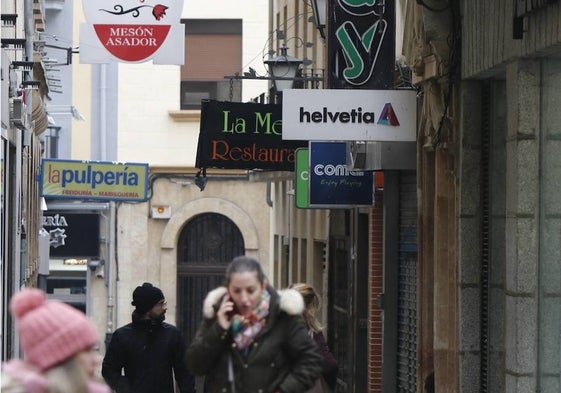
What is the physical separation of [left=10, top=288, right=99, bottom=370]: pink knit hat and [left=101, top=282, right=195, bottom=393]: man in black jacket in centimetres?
644

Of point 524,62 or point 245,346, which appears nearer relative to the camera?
point 245,346

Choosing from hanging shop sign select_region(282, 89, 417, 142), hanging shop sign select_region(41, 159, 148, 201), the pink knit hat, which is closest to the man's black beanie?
hanging shop sign select_region(282, 89, 417, 142)

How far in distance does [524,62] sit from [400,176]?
19.8 ft

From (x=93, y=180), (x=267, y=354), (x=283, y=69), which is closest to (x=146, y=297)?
(x=267, y=354)

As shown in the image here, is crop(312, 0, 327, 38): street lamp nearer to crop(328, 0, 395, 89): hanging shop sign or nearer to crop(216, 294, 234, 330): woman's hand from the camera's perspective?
crop(328, 0, 395, 89): hanging shop sign

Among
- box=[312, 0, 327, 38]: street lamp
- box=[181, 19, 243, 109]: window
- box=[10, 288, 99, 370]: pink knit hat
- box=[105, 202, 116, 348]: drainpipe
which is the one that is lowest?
box=[105, 202, 116, 348]: drainpipe

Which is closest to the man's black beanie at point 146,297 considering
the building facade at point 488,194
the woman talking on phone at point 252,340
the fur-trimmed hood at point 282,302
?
the building facade at point 488,194

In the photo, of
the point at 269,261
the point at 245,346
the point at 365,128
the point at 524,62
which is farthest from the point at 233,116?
the point at 269,261

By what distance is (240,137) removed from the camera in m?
19.0

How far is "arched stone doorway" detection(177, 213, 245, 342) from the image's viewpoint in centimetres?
3691

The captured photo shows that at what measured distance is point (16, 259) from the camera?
20.1 meters

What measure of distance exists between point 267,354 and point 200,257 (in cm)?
2930

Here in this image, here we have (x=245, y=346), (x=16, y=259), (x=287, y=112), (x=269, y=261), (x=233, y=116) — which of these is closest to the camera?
(x=245, y=346)

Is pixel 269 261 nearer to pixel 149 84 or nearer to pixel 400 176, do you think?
pixel 149 84
